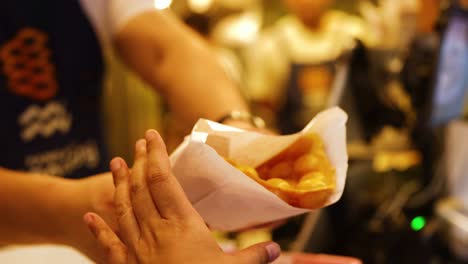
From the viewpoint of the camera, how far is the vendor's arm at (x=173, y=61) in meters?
1.08

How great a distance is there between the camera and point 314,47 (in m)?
3.36

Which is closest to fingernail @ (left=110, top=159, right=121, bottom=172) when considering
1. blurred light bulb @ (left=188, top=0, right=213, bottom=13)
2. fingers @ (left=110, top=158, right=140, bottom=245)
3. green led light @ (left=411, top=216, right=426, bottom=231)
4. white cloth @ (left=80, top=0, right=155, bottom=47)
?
fingers @ (left=110, top=158, right=140, bottom=245)

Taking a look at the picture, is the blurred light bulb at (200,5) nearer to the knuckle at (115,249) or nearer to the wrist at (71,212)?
the wrist at (71,212)

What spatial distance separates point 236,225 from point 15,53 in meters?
0.57

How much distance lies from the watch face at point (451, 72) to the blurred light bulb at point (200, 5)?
89.6 inches

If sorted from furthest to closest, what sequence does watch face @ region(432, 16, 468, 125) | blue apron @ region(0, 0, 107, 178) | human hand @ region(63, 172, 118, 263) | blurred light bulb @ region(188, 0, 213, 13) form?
blurred light bulb @ region(188, 0, 213, 13) → watch face @ region(432, 16, 468, 125) → blue apron @ region(0, 0, 107, 178) → human hand @ region(63, 172, 118, 263)

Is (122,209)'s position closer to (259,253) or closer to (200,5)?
(259,253)

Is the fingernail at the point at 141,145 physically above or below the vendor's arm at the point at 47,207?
above

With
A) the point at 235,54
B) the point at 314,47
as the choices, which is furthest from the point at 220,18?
the point at 314,47

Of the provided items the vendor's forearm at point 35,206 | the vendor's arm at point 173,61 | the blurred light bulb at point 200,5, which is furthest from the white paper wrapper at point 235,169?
the blurred light bulb at point 200,5

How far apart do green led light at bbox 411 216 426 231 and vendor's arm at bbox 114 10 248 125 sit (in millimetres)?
442

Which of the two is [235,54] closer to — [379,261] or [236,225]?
[379,261]

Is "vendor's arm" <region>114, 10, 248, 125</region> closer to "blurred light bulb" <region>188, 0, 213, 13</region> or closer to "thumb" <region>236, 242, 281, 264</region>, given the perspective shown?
"thumb" <region>236, 242, 281, 264</region>

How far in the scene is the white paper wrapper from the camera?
2.06 ft
